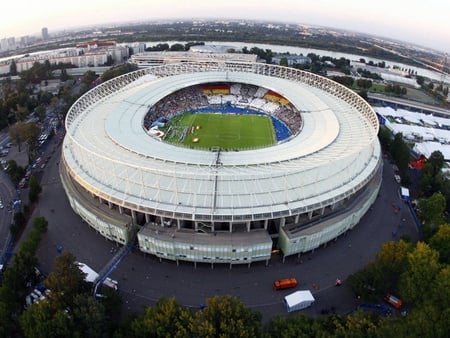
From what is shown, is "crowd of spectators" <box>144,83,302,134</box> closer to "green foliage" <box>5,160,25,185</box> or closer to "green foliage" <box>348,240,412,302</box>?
"green foliage" <box>5,160,25,185</box>

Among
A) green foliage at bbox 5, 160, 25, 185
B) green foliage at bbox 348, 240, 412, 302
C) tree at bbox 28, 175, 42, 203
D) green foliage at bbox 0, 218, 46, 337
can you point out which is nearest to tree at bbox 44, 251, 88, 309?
green foliage at bbox 0, 218, 46, 337

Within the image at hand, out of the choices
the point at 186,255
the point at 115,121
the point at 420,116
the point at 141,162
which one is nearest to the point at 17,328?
the point at 186,255

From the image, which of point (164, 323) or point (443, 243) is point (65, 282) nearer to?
point (164, 323)

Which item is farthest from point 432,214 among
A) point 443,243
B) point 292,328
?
point 292,328

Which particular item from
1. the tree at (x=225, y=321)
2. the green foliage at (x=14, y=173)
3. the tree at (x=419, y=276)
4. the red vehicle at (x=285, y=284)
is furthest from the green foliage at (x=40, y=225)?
the tree at (x=419, y=276)

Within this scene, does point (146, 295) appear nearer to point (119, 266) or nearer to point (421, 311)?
point (119, 266)

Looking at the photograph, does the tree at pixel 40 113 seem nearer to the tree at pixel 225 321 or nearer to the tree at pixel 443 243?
the tree at pixel 225 321

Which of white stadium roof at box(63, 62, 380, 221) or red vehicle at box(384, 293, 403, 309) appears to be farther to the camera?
white stadium roof at box(63, 62, 380, 221)
